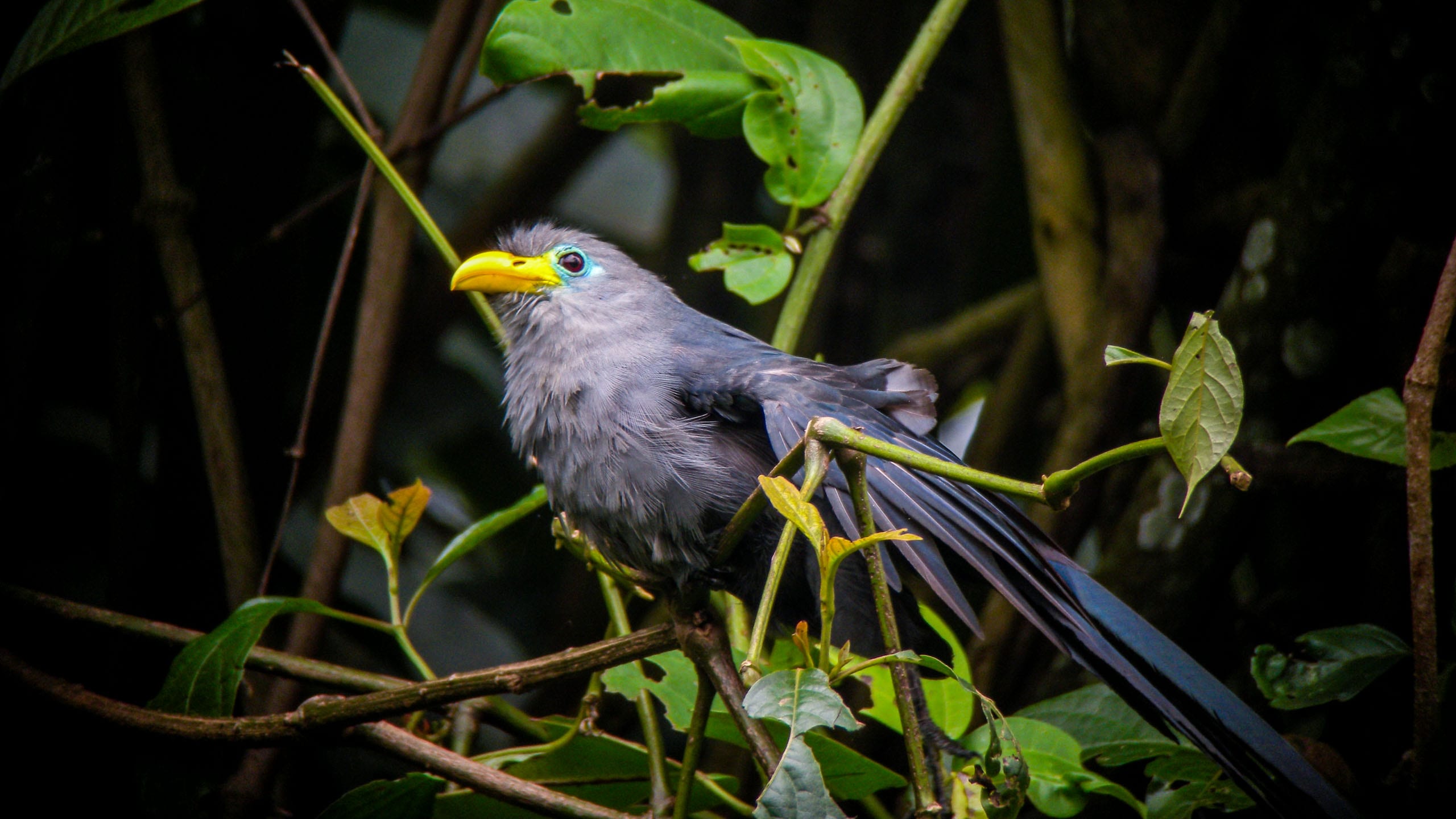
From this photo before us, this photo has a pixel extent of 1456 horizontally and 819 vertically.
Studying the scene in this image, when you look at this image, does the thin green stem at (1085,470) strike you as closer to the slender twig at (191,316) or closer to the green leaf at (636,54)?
the green leaf at (636,54)

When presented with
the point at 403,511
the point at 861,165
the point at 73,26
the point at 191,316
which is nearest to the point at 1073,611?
the point at 861,165

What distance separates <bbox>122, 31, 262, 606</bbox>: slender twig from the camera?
2.58m

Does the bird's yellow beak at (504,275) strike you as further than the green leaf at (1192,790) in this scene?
Yes

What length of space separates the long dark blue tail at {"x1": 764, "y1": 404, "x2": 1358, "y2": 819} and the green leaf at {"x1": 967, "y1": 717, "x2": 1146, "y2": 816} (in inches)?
6.0

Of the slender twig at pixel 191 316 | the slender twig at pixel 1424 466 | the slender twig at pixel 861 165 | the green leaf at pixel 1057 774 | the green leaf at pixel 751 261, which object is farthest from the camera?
the slender twig at pixel 191 316

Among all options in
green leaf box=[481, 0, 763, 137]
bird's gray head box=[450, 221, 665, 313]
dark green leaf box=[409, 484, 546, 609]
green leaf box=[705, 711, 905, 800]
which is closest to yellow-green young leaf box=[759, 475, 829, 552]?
green leaf box=[705, 711, 905, 800]

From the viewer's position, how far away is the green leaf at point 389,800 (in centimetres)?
175

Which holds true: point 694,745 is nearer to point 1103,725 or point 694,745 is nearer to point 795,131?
point 1103,725

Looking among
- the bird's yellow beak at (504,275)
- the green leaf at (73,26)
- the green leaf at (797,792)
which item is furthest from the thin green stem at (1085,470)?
the green leaf at (73,26)

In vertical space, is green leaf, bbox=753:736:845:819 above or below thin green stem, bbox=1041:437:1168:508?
below

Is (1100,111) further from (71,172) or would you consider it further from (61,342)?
(61,342)

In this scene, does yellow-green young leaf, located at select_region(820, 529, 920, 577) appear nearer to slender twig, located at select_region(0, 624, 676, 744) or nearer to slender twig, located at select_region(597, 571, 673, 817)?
slender twig, located at select_region(0, 624, 676, 744)

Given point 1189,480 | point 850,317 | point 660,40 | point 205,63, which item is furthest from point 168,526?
point 1189,480

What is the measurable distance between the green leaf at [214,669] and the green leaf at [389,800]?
26 centimetres
